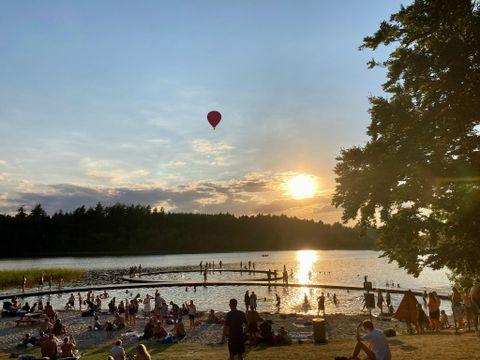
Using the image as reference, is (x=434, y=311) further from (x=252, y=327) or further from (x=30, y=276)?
(x=30, y=276)

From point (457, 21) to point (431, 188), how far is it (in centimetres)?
606

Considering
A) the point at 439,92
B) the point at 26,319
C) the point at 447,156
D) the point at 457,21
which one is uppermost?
the point at 457,21

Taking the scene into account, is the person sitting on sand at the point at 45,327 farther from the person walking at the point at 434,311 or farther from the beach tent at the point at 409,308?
the person walking at the point at 434,311

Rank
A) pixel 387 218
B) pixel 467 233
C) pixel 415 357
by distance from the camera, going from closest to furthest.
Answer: pixel 415 357
pixel 467 233
pixel 387 218

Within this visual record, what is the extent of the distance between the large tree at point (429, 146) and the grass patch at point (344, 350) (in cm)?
262

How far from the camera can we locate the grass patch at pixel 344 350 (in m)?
13.4

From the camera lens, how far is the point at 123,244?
7766 inches

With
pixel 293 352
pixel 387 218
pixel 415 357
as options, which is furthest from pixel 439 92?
pixel 293 352

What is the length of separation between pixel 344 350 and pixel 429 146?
7692 mm

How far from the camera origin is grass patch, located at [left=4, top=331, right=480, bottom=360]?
44.0 feet

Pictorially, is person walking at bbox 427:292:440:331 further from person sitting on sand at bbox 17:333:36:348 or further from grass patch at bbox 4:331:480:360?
person sitting on sand at bbox 17:333:36:348

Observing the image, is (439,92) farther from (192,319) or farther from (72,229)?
(72,229)

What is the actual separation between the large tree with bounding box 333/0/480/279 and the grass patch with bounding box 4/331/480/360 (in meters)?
2.62

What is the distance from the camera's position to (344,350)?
14562 mm
